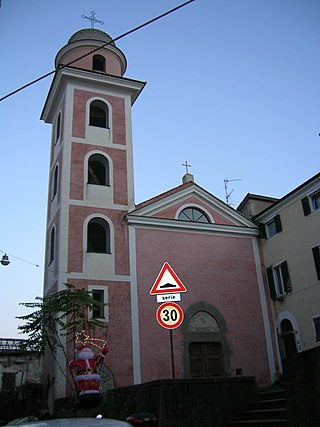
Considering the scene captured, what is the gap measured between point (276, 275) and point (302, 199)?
3.79 metres

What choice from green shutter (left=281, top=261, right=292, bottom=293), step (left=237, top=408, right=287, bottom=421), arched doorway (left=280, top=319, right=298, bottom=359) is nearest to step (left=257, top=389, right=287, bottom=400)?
step (left=237, top=408, right=287, bottom=421)

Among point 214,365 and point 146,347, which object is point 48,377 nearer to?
point 146,347

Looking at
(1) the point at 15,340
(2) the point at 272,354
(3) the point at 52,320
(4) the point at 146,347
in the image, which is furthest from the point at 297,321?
(1) the point at 15,340

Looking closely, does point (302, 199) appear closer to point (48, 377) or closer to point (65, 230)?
point (65, 230)

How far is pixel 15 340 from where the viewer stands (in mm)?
33531

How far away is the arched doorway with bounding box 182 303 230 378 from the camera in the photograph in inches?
720

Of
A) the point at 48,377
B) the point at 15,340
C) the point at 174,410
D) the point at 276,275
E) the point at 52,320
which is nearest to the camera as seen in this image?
the point at 174,410

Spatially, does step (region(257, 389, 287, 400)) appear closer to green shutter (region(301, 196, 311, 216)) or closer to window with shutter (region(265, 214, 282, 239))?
green shutter (region(301, 196, 311, 216))

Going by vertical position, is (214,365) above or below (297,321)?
below

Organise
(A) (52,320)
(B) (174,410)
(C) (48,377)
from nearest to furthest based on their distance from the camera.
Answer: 1. (B) (174,410)
2. (A) (52,320)
3. (C) (48,377)

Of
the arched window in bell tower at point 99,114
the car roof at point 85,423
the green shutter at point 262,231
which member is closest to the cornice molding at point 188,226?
the green shutter at point 262,231

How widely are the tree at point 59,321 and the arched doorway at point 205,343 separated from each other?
417 cm

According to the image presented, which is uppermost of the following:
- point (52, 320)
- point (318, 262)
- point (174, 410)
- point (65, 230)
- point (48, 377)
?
point (65, 230)

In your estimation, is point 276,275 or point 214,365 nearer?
point 214,365
